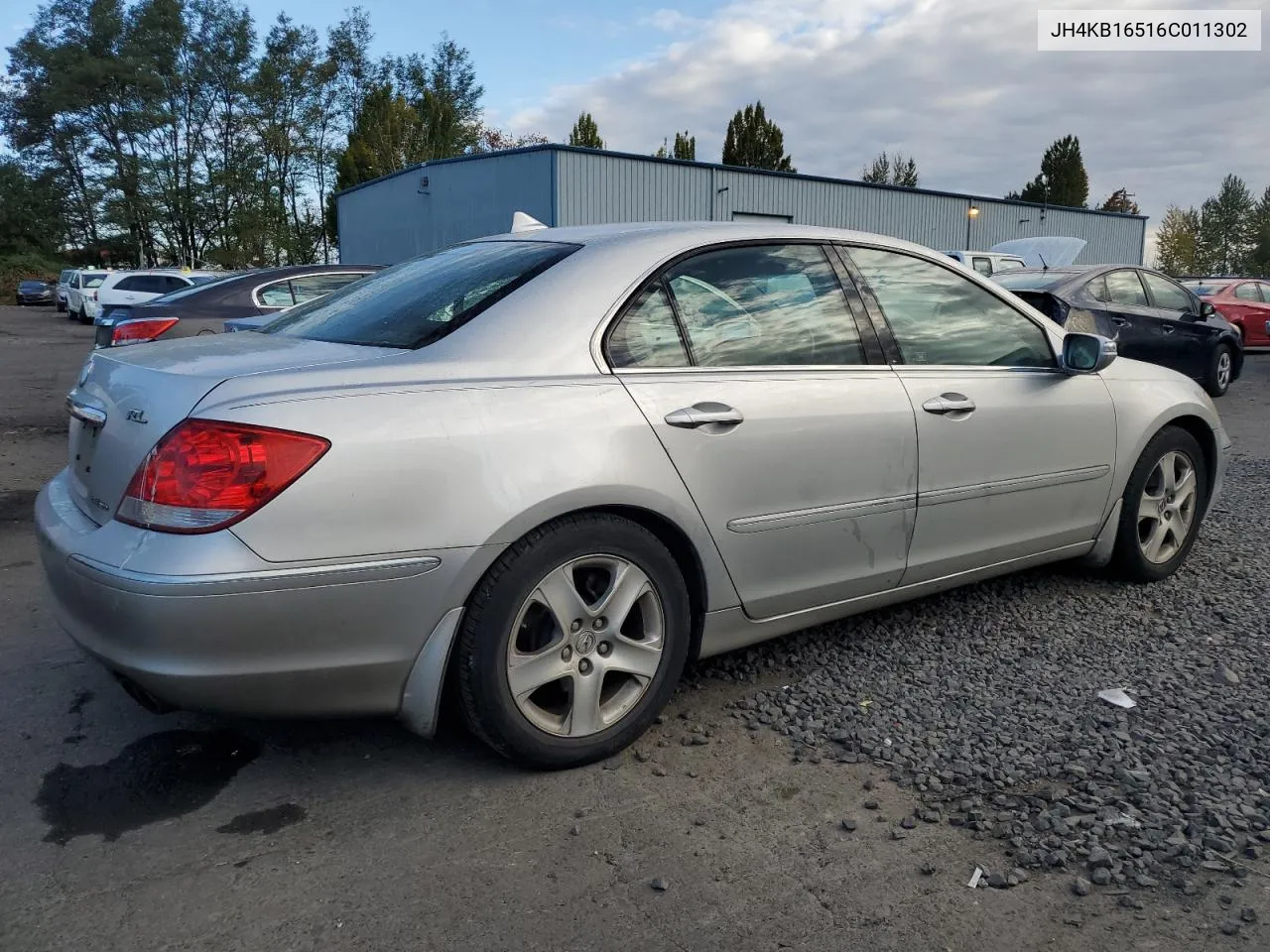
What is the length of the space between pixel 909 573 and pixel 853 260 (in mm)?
1130

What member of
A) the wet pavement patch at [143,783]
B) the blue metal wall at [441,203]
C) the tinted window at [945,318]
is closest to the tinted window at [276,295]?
the wet pavement patch at [143,783]

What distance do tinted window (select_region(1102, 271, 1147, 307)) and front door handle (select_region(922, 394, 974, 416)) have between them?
867 centimetres

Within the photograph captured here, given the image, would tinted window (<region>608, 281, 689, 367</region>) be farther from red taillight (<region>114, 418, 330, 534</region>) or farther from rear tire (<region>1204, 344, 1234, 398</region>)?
rear tire (<region>1204, 344, 1234, 398</region>)

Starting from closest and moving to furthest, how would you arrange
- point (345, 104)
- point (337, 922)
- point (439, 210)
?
point (337, 922) < point (439, 210) < point (345, 104)

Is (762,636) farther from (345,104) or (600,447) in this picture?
(345,104)

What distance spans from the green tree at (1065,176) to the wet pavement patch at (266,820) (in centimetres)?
6984

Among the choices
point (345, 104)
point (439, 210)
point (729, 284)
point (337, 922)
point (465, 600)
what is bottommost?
point (337, 922)

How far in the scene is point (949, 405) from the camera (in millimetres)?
3543

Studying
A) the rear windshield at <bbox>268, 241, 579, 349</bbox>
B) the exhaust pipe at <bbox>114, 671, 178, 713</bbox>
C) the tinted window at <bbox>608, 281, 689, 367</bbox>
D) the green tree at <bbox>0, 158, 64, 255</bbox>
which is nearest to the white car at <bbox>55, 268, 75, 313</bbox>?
the green tree at <bbox>0, 158, 64, 255</bbox>

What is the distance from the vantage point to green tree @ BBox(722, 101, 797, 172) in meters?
53.4

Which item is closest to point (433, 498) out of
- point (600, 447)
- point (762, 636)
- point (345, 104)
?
point (600, 447)

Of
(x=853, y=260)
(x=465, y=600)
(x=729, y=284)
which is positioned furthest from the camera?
(x=853, y=260)

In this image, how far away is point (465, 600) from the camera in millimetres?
2582

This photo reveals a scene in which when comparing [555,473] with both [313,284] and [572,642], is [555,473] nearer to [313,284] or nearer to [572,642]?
[572,642]
